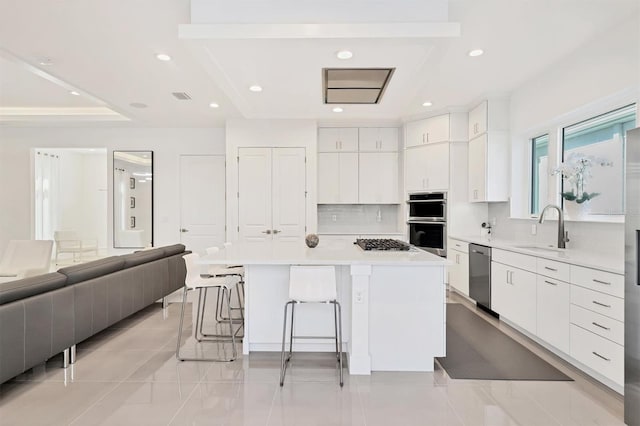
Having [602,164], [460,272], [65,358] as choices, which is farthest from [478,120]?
[65,358]

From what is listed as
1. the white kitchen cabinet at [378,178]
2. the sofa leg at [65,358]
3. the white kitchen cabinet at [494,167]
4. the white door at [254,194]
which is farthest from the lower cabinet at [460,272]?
the sofa leg at [65,358]

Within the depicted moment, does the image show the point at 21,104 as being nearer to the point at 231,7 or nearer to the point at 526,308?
the point at 231,7

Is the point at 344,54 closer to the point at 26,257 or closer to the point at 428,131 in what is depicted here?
the point at 428,131

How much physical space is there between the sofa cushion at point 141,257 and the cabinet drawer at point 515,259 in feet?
12.9

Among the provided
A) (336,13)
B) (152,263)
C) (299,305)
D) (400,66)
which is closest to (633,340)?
(299,305)

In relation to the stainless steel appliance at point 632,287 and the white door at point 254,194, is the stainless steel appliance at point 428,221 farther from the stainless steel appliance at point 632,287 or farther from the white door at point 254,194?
the stainless steel appliance at point 632,287

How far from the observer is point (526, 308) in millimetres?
3271

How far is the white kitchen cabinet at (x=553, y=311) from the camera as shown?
108 inches

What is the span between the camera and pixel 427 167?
5445 millimetres

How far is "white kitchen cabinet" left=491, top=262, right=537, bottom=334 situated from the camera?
319cm

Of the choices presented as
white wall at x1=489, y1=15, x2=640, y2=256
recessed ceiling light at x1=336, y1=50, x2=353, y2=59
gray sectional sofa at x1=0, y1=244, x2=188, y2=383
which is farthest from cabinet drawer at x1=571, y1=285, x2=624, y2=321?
gray sectional sofa at x1=0, y1=244, x2=188, y2=383

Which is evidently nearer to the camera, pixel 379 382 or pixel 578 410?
pixel 578 410

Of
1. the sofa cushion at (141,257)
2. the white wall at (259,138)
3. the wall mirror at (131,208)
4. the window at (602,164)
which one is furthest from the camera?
the wall mirror at (131,208)

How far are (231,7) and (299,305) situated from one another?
245 cm
